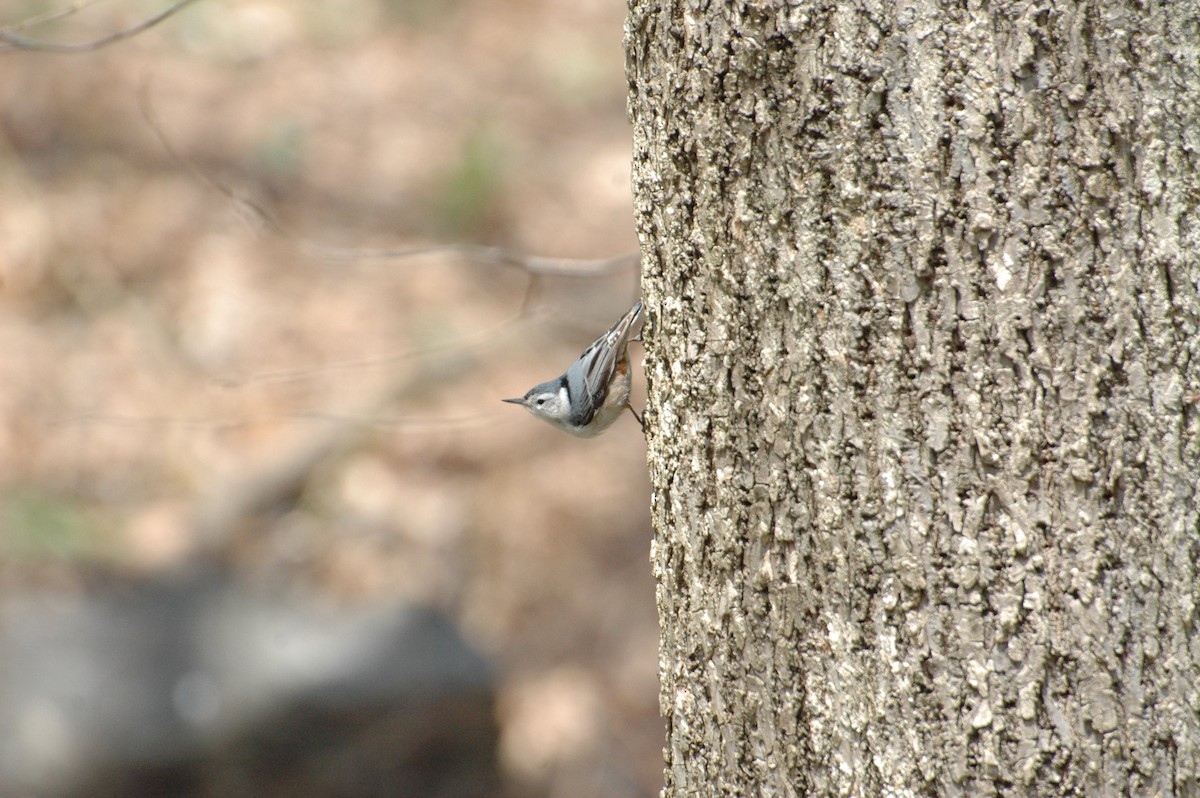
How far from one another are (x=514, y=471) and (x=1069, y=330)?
5.04 m

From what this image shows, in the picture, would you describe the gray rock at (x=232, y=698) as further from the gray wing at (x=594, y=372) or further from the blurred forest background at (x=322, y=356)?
the gray wing at (x=594, y=372)

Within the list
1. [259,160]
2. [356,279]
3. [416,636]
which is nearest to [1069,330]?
[416,636]

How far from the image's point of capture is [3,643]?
458cm

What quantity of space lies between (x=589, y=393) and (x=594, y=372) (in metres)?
0.11

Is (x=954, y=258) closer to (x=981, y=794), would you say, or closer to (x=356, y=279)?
(x=981, y=794)

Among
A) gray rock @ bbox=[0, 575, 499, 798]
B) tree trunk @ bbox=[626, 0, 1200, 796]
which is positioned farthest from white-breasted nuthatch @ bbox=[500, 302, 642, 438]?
gray rock @ bbox=[0, 575, 499, 798]

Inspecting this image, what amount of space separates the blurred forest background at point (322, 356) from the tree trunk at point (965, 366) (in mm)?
3568

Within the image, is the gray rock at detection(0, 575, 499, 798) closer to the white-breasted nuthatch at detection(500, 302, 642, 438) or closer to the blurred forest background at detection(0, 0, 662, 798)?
the blurred forest background at detection(0, 0, 662, 798)

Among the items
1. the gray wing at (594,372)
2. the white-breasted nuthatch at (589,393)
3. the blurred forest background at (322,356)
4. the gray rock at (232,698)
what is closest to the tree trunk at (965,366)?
the gray wing at (594,372)

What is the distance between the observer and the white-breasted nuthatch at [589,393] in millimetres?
3368

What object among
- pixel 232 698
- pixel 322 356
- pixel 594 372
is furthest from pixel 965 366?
pixel 322 356

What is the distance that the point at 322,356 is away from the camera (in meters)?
6.29

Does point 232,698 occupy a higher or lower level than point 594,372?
lower

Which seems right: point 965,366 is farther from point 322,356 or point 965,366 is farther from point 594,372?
point 322,356
